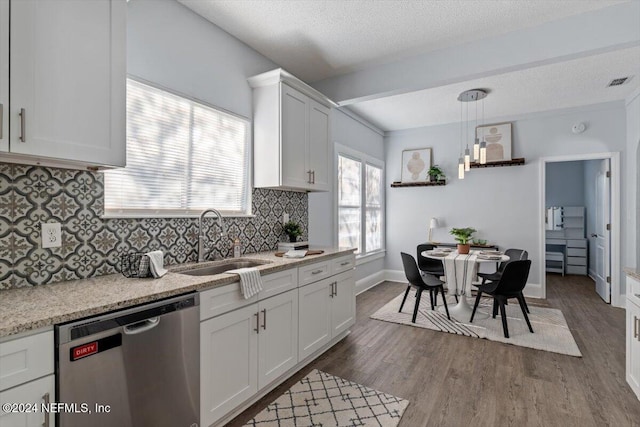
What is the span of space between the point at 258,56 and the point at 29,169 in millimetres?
2217

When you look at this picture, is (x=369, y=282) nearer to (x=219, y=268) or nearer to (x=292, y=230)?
(x=292, y=230)

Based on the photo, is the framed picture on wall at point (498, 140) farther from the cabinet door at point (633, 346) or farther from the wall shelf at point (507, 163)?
the cabinet door at point (633, 346)

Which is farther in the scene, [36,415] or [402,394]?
[402,394]

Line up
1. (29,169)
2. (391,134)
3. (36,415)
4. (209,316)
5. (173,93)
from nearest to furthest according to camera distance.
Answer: (36,415), (29,169), (209,316), (173,93), (391,134)

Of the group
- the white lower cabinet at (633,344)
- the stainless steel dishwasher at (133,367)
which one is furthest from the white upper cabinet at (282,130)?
the white lower cabinet at (633,344)

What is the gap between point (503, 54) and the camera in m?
2.90

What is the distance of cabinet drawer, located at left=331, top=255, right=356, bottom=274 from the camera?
3.09 meters

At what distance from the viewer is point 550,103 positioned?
15.2ft

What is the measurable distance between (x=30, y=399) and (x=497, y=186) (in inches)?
231

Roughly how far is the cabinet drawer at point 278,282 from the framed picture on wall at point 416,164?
4061 mm

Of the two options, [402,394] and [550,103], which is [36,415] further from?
[550,103]

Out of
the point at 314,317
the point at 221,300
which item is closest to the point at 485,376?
the point at 314,317

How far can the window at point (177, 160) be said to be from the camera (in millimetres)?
2112

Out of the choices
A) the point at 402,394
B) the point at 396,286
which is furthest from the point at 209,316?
the point at 396,286
